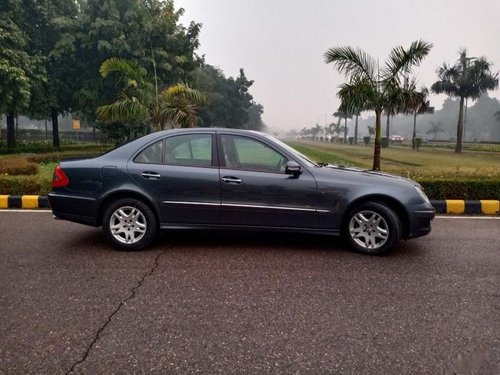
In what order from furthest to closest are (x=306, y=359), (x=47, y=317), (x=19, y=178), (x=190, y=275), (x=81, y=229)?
1. (x=19, y=178)
2. (x=81, y=229)
3. (x=190, y=275)
4. (x=47, y=317)
5. (x=306, y=359)

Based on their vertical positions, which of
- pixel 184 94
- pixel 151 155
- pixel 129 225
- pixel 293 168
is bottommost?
pixel 129 225

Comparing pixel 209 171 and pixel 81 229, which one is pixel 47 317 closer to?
pixel 209 171

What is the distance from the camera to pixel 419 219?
4.63m

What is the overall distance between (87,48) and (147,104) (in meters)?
12.3

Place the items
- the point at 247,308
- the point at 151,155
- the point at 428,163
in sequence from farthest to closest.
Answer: the point at 428,163 → the point at 151,155 → the point at 247,308

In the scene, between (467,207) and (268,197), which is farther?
(467,207)

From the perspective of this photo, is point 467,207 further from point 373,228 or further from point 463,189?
point 373,228

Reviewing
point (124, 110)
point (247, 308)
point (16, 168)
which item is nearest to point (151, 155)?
point (247, 308)

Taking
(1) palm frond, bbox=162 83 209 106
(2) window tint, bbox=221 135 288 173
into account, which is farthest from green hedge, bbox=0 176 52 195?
(1) palm frond, bbox=162 83 209 106

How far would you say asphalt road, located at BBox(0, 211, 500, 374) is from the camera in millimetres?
2480

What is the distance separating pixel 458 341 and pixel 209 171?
299 centimetres

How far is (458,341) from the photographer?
272cm

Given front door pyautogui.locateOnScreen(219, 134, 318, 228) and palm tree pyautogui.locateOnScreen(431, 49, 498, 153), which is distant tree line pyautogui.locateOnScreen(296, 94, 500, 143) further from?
front door pyautogui.locateOnScreen(219, 134, 318, 228)

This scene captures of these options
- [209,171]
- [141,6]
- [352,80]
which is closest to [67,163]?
[209,171]
